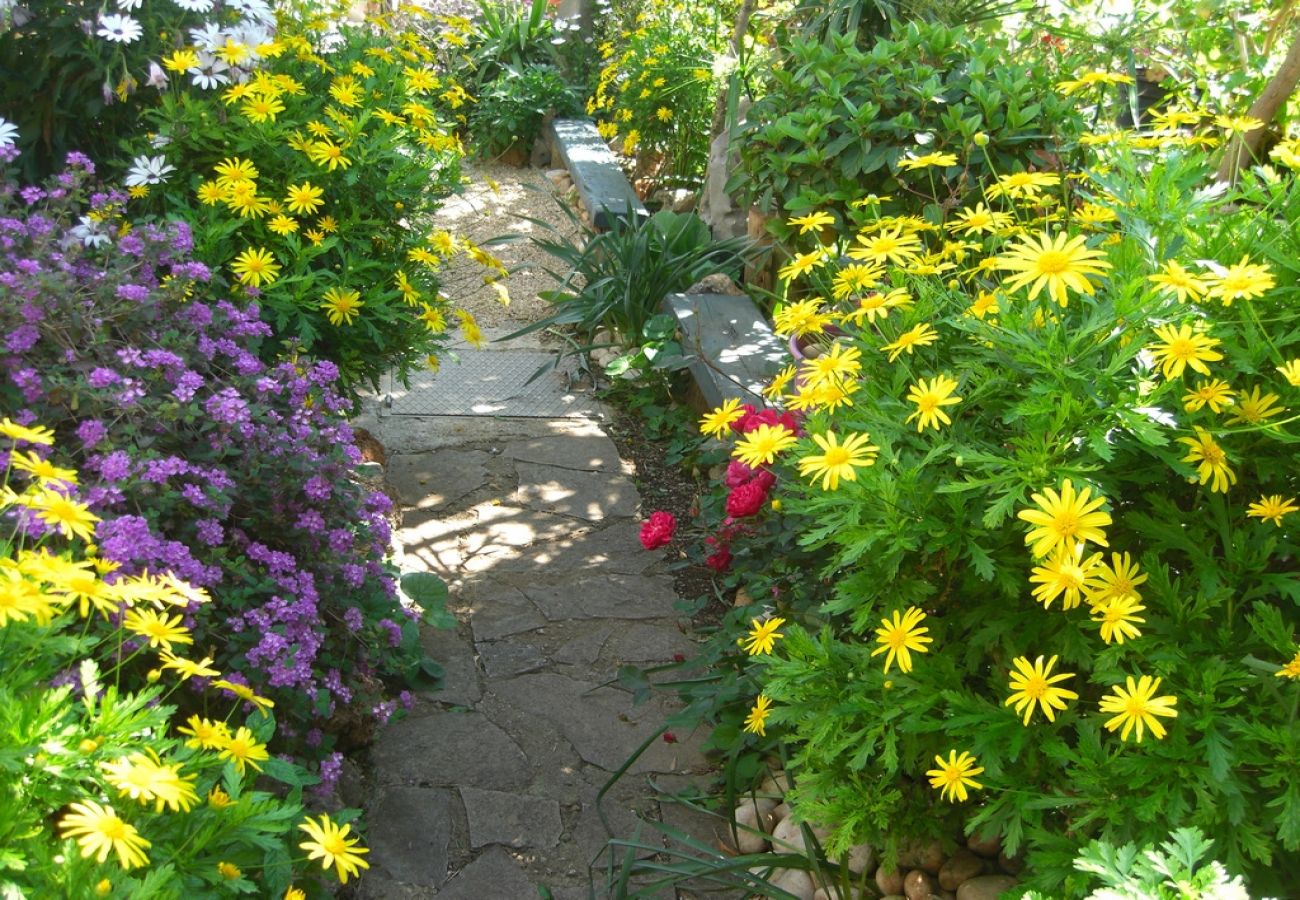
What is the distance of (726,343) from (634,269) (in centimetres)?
64

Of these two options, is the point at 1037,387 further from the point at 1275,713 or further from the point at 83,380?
the point at 83,380

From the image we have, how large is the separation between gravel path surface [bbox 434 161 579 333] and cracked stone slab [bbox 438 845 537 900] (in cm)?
281

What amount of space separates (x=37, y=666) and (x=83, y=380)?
0.89m

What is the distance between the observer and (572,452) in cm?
438

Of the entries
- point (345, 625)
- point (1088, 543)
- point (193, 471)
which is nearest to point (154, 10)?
point (193, 471)

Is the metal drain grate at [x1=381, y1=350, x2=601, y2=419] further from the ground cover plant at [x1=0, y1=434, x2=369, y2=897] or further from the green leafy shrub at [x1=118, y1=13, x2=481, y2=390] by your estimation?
the ground cover plant at [x1=0, y1=434, x2=369, y2=897]

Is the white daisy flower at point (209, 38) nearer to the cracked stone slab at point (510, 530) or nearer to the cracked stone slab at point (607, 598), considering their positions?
the cracked stone slab at point (510, 530)

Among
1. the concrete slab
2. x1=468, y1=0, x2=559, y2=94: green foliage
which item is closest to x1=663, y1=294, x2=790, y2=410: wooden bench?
the concrete slab

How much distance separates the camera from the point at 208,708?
7.10 feet

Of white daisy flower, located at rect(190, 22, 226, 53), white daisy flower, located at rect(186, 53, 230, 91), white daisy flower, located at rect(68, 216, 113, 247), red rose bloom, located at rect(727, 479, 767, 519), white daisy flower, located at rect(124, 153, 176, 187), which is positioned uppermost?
white daisy flower, located at rect(190, 22, 226, 53)

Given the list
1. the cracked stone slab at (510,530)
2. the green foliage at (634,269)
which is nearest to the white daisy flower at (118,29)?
the cracked stone slab at (510,530)

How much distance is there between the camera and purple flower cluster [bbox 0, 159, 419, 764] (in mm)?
2156

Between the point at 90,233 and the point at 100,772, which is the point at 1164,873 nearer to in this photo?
the point at 100,772

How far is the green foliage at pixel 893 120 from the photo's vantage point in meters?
4.04
